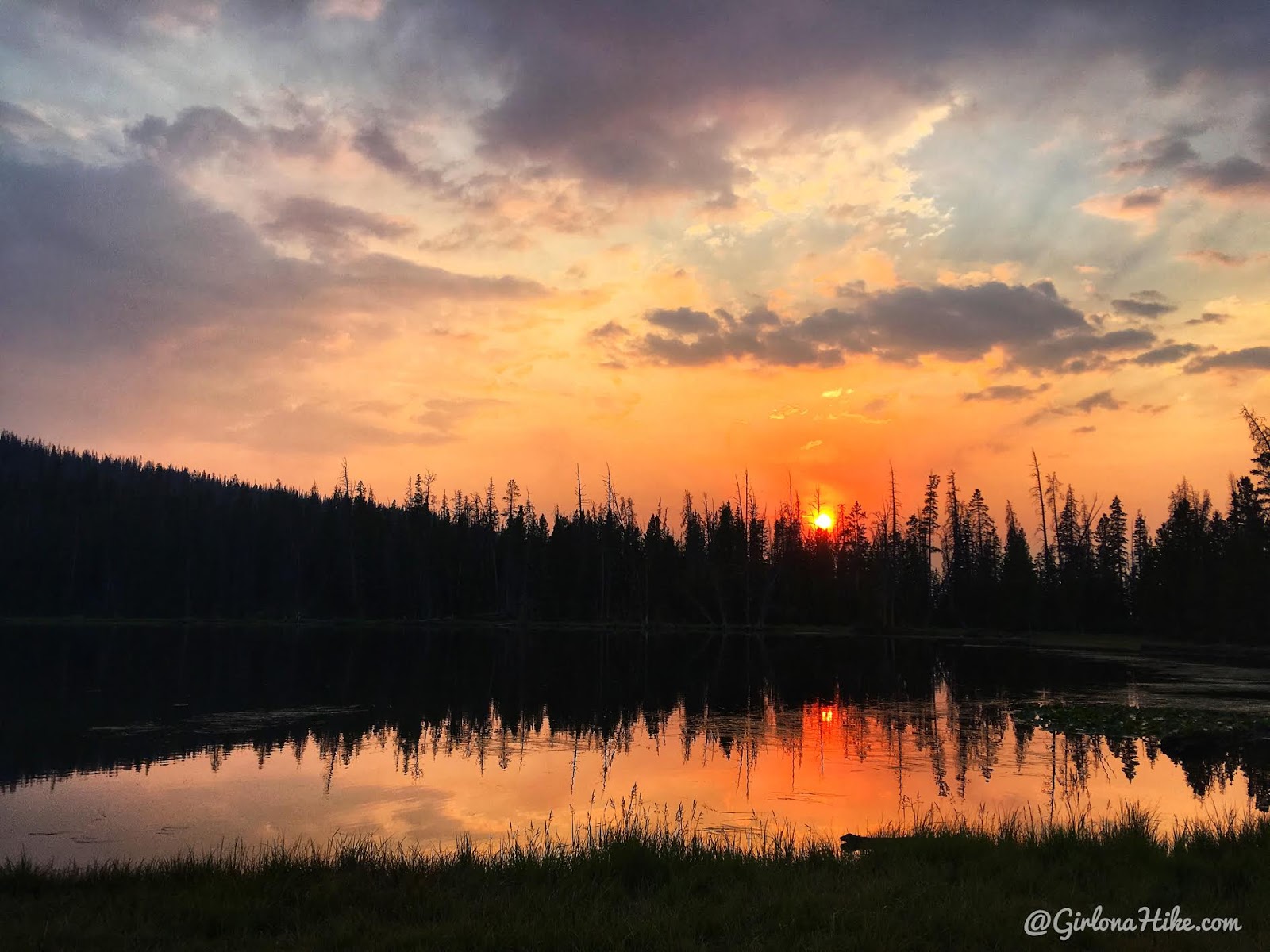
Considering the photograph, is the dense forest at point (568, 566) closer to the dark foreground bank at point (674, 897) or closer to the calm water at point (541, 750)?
the calm water at point (541, 750)

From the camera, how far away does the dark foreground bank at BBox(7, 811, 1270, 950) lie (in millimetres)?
8406

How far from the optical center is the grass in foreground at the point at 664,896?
840cm

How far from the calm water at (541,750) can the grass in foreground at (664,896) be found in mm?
4696

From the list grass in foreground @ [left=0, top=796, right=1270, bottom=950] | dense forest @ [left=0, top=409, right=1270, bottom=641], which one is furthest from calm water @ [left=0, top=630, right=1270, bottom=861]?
dense forest @ [left=0, top=409, right=1270, bottom=641]

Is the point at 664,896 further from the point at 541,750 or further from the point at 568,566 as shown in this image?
the point at 568,566

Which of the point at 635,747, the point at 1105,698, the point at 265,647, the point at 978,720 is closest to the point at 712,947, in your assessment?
the point at 635,747

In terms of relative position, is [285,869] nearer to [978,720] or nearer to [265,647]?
[978,720]

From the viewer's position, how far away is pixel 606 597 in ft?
381

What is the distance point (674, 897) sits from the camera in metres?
9.90

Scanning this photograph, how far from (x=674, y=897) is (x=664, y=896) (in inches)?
4.2

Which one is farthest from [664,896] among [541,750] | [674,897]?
[541,750]

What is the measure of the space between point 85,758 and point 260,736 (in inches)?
211

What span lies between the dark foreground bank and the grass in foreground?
3 cm

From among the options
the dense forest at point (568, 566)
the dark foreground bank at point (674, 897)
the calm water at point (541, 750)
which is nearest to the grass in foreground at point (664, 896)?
the dark foreground bank at point (674, 897)
